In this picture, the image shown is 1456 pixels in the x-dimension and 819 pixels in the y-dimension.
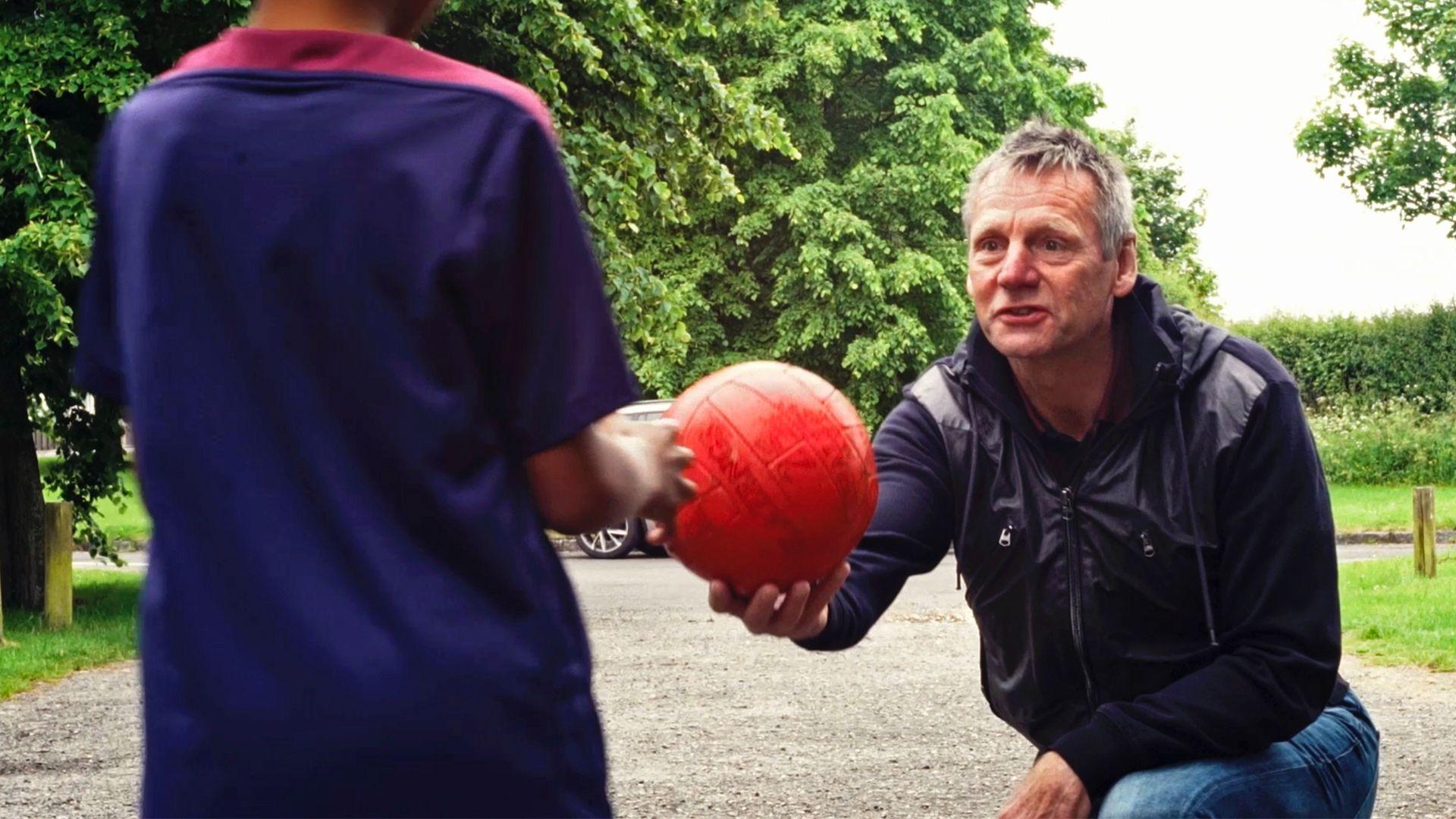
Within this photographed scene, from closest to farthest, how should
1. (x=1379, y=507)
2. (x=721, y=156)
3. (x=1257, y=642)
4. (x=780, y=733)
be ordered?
1. (x=1257, y=642)
2. (x=780, y=733)
3. (x=721, y=156)
4. (x=1379, y=507)

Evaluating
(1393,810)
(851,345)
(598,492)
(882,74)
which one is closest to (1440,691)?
(1393,810)

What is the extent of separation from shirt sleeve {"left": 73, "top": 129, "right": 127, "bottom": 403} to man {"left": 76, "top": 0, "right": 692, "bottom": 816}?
0.17 metres

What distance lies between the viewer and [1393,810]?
26.0 feet

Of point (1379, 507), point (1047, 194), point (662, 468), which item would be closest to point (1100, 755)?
point (1047, 194)

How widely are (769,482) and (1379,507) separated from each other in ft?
87.4

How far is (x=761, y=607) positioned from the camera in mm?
3404

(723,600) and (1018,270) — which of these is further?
(1018,270)

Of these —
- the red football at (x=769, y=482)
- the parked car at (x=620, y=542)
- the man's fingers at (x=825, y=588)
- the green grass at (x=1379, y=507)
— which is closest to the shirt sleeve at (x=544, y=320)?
the red football at (x=769, y=482)

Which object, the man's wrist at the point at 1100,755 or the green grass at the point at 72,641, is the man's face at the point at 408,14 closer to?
the man's wrist at the point at 1100,755

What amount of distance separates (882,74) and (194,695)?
Answer: 37.3m

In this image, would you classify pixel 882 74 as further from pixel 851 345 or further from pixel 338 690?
pixel 338 690

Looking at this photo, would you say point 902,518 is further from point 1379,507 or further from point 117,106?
point 1379,507

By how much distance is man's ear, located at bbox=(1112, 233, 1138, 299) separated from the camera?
3.92 m

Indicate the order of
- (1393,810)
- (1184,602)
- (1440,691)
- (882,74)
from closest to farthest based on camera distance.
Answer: (1184,602)
(1393,810)
(1440,691)
(882,74)
